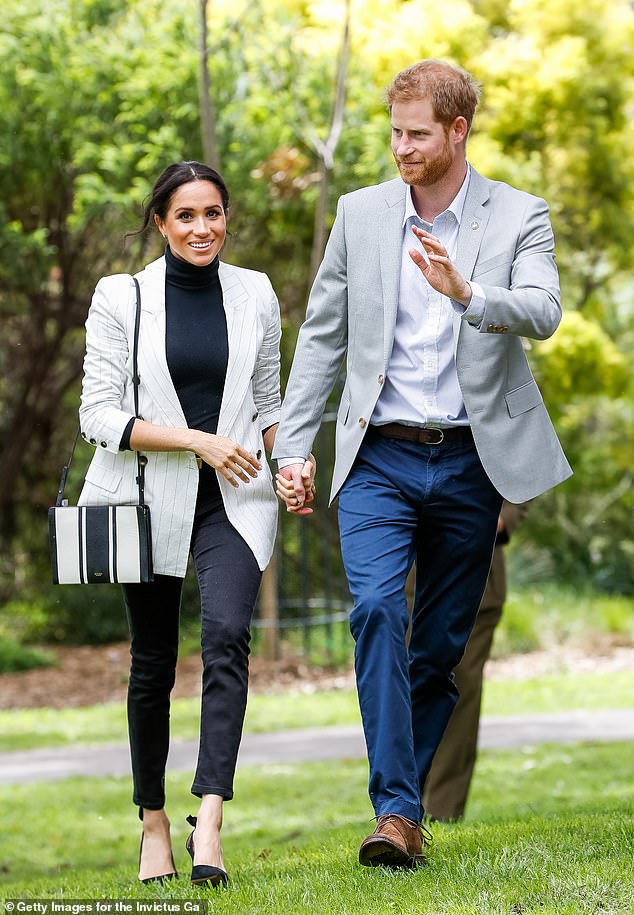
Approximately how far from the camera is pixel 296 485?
14.5ft

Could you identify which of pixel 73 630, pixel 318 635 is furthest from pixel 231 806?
pixel 73 630

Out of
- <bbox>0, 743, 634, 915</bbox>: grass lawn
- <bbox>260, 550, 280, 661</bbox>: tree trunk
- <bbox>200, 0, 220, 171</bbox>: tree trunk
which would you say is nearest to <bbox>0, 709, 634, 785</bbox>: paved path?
<bbox>0, 743, 634, 915</bbox>: grass lawn

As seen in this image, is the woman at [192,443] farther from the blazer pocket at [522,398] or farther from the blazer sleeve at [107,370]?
the blazer pocket at [522,398]

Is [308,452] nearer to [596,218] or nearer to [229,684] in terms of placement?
[229,684]

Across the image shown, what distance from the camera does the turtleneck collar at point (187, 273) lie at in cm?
468

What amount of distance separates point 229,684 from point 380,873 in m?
0.79

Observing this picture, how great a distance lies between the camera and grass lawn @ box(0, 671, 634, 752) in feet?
36.7

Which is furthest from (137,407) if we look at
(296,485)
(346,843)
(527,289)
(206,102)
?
(206,102)

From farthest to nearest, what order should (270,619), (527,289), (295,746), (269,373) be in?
(270,619)
(295,746)
(269,373)
(527,289)

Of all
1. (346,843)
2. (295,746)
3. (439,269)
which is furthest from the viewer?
(295,746)

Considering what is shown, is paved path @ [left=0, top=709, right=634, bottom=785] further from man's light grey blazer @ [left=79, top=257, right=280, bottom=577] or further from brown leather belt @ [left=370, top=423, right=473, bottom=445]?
brown leather belt @ [left=370, top=423, right=473, bottom=445]

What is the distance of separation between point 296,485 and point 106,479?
2.18ft

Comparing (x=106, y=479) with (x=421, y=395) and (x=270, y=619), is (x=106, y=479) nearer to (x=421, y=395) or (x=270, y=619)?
(x=421, y=395)

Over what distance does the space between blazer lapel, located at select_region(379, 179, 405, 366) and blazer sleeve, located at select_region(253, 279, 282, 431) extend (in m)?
0.52
